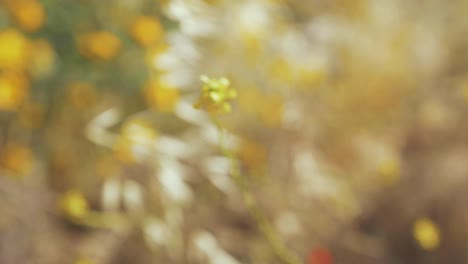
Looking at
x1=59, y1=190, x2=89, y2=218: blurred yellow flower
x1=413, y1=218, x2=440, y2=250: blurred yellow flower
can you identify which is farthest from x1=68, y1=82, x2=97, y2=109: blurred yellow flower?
x1=413, y1=218, x2=440, y2=250: blurred yellow flower

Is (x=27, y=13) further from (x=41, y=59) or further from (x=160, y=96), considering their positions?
(x=160, y=96)

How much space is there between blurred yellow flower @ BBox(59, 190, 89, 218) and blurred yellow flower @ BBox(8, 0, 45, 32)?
0.77 ft

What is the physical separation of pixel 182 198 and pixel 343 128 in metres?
0.25

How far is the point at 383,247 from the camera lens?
0.81 m

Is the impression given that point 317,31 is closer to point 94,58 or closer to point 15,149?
point 94,58

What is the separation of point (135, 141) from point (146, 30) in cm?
16

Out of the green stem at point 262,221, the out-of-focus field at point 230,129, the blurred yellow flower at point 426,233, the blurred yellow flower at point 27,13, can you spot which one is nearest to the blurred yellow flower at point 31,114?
the out-of-focus field at point 230,129

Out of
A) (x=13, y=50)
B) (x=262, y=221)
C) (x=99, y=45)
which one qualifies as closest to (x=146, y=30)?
(x=99, y=45)

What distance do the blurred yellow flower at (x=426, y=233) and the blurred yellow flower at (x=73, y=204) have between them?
1.45 feet

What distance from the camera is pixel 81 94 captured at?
88 cm

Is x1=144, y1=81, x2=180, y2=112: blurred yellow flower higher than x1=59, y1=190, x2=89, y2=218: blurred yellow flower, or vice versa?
x1=144, y1=81, x2=180, y2=112: blurred yellow flower

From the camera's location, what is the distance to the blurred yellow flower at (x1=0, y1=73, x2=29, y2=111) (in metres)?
0.85

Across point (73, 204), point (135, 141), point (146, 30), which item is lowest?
point (73, 204)

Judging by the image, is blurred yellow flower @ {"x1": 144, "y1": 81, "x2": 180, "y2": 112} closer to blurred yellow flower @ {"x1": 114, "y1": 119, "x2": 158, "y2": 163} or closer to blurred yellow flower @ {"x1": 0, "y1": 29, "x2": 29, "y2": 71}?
blurred yellow flower @ {"x1": 114, "y1": 119, "x2": 158, "y2": 163}
